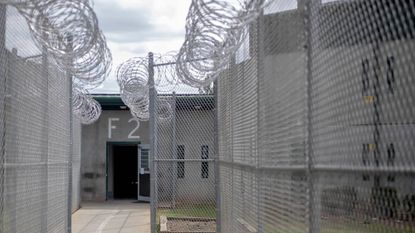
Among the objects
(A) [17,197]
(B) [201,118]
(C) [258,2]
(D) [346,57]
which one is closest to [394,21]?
(D) [346,57]

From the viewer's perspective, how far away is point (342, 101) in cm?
261

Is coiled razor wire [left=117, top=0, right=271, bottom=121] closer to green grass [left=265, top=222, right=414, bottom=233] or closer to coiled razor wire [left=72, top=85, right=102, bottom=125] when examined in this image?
green grass [left=265, top=222, right=414, bottom=233]

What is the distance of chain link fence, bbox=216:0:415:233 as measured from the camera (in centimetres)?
201

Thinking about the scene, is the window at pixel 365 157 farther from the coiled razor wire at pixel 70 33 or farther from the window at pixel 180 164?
the window at pixel 180 164

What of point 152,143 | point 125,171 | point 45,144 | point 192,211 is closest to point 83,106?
point 152,143

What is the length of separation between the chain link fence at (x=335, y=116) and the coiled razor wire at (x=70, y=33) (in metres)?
1.46

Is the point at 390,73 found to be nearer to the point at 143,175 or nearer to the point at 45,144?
the point at 45,144

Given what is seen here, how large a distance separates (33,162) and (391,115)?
452 cm

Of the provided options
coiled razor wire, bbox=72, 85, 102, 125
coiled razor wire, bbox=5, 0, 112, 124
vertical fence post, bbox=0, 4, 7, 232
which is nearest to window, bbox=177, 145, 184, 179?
coiled razor wire, bbox=72, 85, 102, 125

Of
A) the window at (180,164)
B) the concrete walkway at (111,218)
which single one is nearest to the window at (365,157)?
the concrete walkway at (111,218)

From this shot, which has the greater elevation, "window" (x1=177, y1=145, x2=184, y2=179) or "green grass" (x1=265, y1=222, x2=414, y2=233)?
"window" (x1=177, y1=145, x2=184, y2=179)

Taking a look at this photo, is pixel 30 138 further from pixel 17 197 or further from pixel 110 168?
pixel 110 168

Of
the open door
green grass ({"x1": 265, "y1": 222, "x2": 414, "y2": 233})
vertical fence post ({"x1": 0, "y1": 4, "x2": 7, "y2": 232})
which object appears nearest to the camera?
green grass ({"x1": 265, "y1": 222, "x2": 414, "y2": 233})

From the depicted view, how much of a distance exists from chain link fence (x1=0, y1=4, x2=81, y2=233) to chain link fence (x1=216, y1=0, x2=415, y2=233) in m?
1.89
